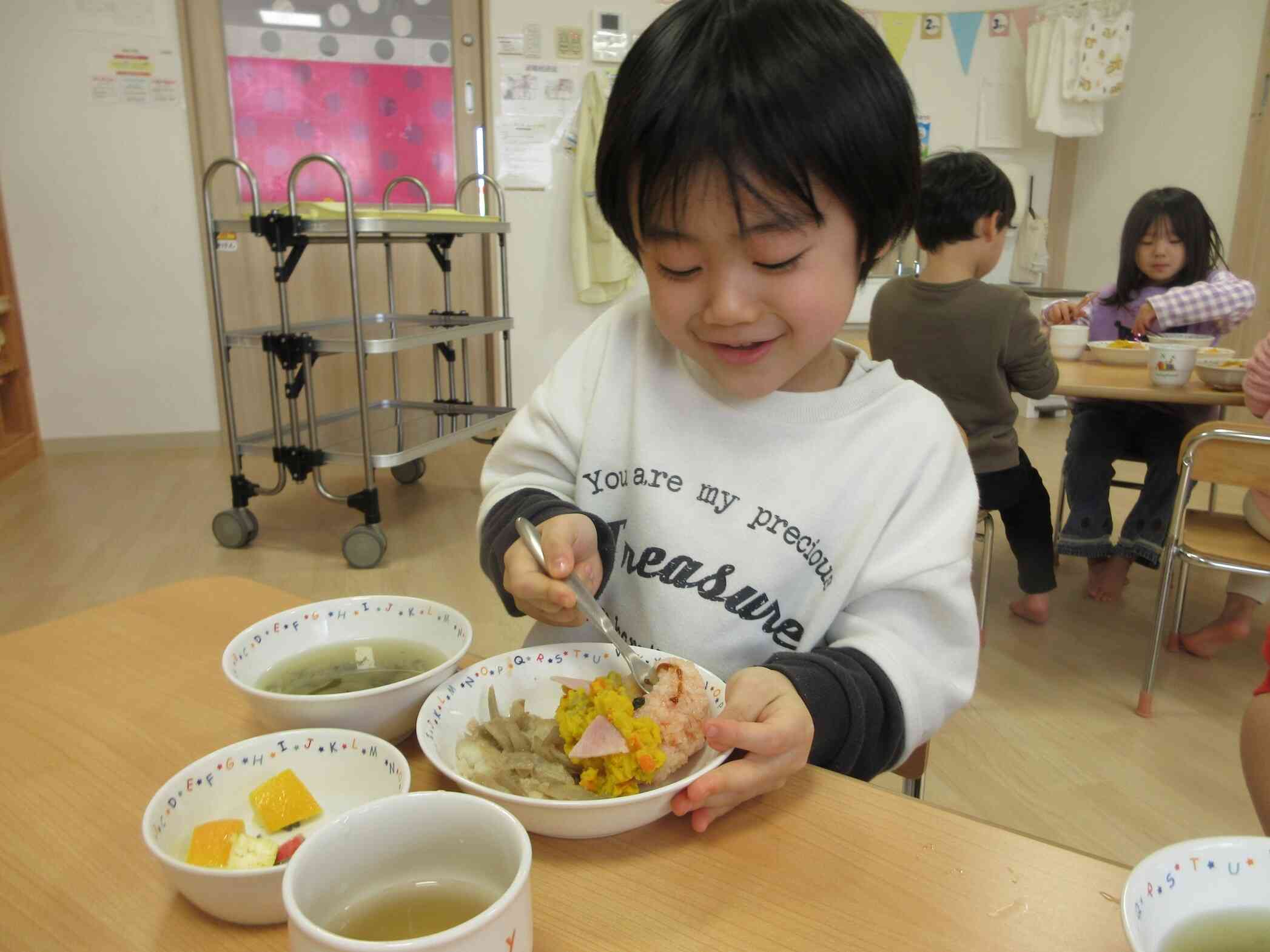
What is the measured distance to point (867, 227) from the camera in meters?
0.63

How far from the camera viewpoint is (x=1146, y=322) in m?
2.28

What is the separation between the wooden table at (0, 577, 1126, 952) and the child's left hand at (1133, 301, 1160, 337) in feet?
7.33

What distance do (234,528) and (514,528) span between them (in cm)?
204

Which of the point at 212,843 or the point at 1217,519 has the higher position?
the point at 212,843

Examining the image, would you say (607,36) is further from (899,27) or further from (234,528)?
(234,528)

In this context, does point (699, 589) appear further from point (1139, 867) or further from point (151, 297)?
point (151, 297)

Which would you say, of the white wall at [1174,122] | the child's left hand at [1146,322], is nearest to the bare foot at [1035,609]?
the child's left hand at [1146,322]

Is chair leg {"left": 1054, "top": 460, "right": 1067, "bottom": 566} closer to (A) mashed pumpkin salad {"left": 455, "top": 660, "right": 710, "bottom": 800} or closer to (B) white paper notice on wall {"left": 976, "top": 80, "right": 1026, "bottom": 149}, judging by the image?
(A) mashed pumpkin salad {"left": 455, "top": 660, "right": 710, "bottom": 800}

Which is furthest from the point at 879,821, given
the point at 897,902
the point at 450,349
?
the point at 450,349

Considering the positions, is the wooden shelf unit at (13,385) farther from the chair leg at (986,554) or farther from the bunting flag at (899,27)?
the bunting flag at (899,27)

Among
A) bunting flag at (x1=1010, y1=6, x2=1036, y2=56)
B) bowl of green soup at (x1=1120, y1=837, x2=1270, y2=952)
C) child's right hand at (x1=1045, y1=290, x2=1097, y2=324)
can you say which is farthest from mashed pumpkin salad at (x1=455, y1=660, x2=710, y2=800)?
bunting flag at (x1=1010, y1=6, x2=1036, y2=56)

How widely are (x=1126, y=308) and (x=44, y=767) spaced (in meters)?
2.75

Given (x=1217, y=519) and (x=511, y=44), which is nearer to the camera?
(x=1217, y=519)

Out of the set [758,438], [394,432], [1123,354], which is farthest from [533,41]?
[758,438]
